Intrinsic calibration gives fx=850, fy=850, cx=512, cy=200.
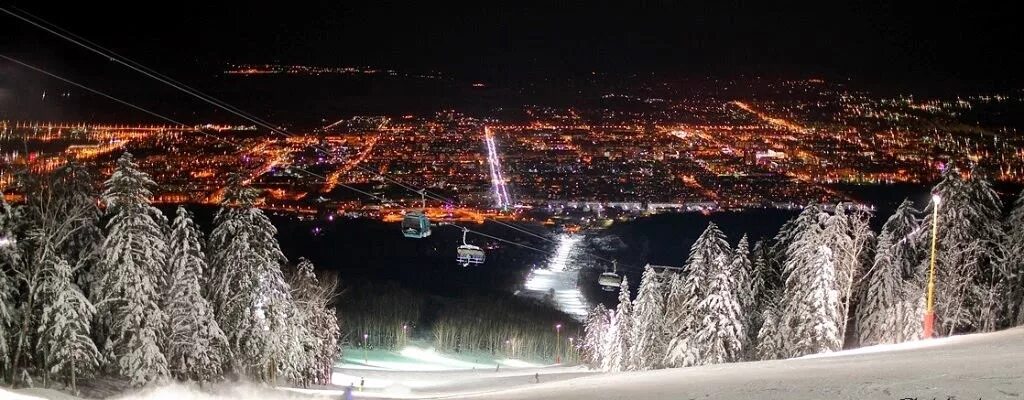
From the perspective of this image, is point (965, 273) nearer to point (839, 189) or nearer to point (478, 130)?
point (839, 189)

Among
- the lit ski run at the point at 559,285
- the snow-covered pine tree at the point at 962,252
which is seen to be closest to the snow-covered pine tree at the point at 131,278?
the snow-covered pine tree at the point at 962,252

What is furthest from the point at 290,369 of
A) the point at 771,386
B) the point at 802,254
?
the point at 771,386

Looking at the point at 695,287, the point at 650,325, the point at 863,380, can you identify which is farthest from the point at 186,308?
the point at 650,325

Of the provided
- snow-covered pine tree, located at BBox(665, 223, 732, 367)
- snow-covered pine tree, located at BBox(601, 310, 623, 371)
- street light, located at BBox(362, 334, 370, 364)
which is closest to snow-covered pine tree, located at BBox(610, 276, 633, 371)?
snow-covered pine tree, located at BBox(601, 310, 623, 371)

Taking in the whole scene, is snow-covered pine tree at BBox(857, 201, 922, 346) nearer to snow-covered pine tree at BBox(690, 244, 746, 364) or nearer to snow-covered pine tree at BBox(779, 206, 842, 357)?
snow-covered pine tree at BBox(779, 206, 842, 357)

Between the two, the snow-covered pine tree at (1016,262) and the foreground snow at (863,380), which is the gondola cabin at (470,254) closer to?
the foreground snow at (863,380)

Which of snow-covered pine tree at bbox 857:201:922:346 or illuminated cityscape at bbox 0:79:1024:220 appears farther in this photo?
illuminated cityscape at bbox 0:79:1024:220
